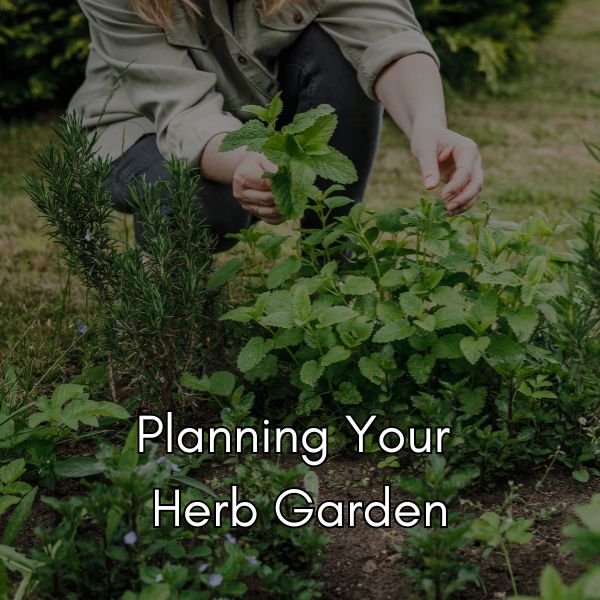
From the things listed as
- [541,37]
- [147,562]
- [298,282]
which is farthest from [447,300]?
[541,37]

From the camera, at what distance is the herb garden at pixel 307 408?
1.42 meters

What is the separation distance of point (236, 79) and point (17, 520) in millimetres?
1422

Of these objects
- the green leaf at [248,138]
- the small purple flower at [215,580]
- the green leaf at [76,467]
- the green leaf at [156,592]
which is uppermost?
the green leaf at [248,138]

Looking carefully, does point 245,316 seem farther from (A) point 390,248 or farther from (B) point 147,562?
(B) point 147,562

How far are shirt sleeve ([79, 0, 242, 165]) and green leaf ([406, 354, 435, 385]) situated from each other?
76cm

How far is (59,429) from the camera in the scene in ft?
5.79

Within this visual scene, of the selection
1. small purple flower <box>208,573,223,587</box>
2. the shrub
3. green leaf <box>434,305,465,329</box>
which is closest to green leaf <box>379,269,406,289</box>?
green leaf <box>434,305,465,329</box>

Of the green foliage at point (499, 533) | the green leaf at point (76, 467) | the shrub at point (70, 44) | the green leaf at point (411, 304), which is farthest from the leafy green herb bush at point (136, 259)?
the shrub at point (70, 44)

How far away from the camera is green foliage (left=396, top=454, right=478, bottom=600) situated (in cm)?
125

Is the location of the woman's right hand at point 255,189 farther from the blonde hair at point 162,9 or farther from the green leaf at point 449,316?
the blonde hair at point 162,9

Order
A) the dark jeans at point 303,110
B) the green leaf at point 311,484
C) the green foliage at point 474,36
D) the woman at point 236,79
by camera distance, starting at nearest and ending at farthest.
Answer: the green leaf at point 311,484
the woman at point 236,79
the dark jeans at point 303,110
the green foliage at point 474,36

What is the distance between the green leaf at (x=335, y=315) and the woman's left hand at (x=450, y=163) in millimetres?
305

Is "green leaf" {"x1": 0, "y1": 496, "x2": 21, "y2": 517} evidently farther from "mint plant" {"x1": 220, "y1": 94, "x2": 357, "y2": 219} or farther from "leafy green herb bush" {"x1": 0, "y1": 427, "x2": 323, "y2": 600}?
"mint plant" {"x1": 220, "y1": 94, "x2": 357, "y2": 219}

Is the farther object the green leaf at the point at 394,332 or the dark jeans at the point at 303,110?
the dark jeans at the point at 303,110
